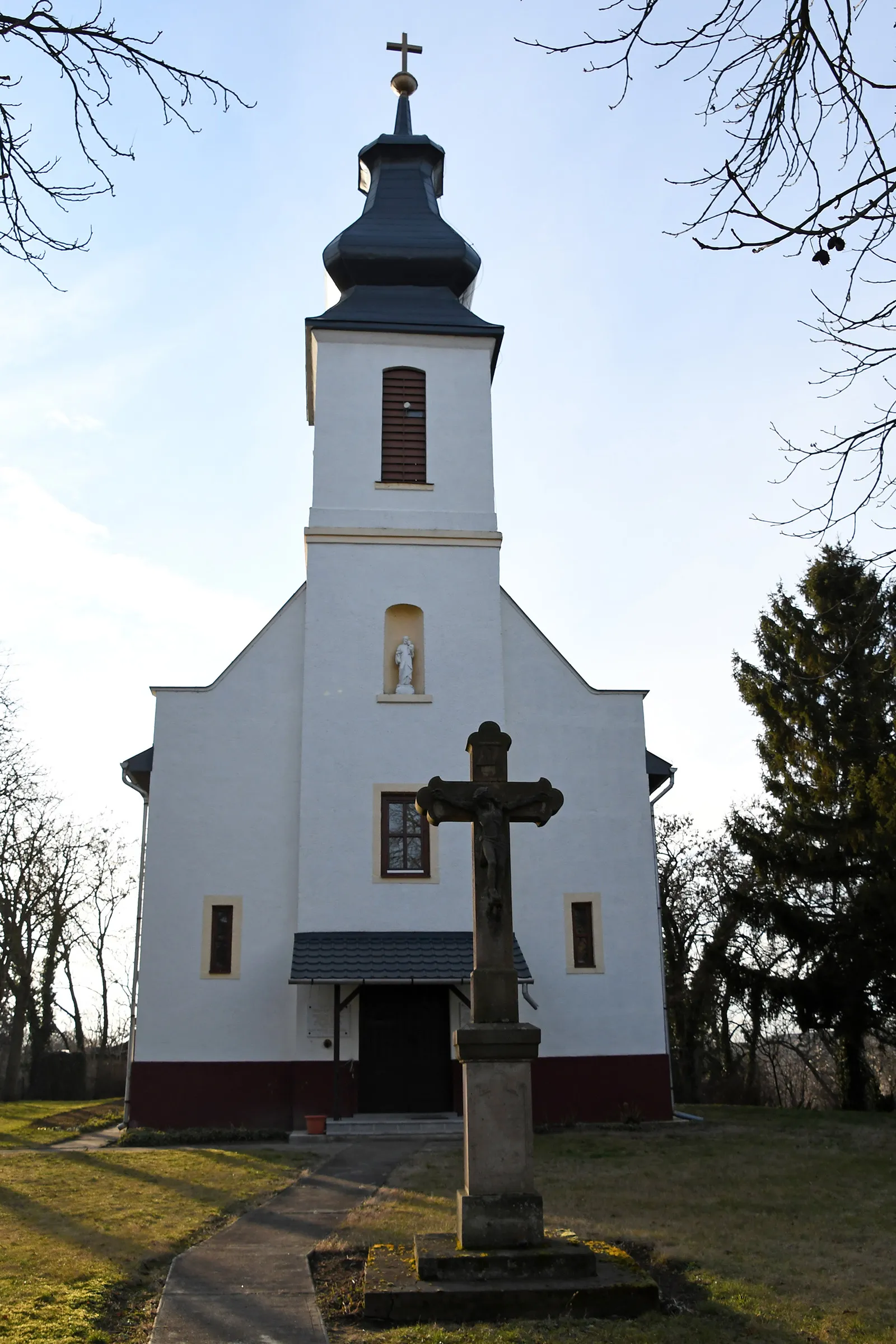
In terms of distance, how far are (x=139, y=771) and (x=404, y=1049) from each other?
623cm

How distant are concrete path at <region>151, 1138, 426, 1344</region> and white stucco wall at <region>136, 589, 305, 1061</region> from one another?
683 centimetres

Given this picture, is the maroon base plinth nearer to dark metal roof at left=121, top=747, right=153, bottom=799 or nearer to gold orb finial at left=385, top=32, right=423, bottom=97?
dark metal roof at left=121, top=747, right=153, bottom=799

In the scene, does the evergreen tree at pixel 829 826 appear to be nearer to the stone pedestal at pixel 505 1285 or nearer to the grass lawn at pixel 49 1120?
the grass lawn at pixel 49 1120

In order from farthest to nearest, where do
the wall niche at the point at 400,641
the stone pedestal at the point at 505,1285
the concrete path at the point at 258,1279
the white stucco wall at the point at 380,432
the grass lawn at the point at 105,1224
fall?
the white stucco wall at the point at 380,432
the wall niche at the point at 400,641
the stone pedestal at the point at 505,1285
the grass lawn at the point at 105,1224
the concrete path at the point at 258,1279

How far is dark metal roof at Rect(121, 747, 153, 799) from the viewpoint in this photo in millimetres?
19234

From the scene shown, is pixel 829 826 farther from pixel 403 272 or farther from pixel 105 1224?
pixel 105 1224

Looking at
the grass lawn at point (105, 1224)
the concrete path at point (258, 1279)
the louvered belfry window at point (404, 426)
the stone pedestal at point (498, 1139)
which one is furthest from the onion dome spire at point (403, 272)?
the stone pedestal at point (498, 1139)

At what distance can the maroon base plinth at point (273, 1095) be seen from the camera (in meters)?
17.2

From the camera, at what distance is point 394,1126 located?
16531 mm

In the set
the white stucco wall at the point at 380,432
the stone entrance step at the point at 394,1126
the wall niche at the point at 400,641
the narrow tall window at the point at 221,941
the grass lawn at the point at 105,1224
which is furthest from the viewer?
the white stucco wall at the point at 380,432

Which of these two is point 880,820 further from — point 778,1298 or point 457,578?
point 778,1298

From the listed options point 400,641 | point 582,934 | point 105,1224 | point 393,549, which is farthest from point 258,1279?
point 393,549

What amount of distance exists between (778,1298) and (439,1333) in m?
2.02

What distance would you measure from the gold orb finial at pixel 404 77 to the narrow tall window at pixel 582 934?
18.6 meters
